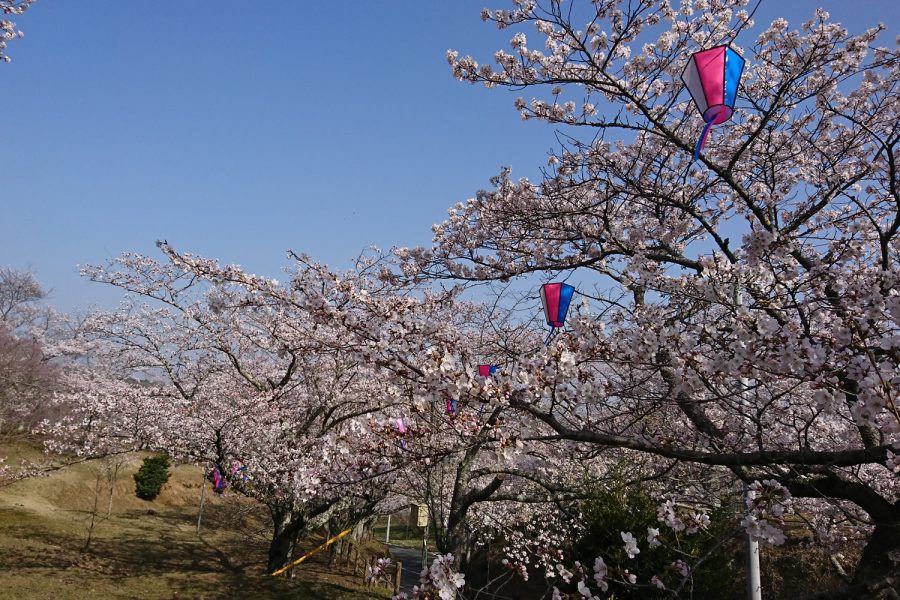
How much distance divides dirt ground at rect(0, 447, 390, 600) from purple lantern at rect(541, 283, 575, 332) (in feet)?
28.2

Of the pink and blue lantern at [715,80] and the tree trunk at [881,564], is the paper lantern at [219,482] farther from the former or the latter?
the pink and blue lantern at [715,80]

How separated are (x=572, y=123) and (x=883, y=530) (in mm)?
4304

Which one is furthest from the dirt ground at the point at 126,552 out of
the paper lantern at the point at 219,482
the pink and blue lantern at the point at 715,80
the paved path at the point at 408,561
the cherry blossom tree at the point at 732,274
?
the pink and blue lantern at the point at 715,80

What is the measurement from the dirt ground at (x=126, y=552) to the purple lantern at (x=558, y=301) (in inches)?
339

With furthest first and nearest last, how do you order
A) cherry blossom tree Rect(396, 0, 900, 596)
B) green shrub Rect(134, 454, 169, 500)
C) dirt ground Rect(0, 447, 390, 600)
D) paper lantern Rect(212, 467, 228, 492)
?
1. green shrub Rect(134, 454, 169, 500)
2. paper lantern Rect(212, 467, 228, 492)
3. dirt ground Rect(0, 447, 390, 600)
4. cherry blossom tree Rect(396, 0, 900, 596)

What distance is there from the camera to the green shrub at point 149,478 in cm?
1998

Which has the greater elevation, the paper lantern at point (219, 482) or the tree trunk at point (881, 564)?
the tree trunk at point (881, 564)

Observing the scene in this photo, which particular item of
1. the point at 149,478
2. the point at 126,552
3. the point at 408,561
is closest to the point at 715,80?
the point at 126,552

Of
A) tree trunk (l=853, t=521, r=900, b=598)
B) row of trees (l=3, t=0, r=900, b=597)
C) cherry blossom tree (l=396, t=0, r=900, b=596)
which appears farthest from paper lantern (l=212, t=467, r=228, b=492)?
tree trunk (l=853, t=521, r=900, b=598)

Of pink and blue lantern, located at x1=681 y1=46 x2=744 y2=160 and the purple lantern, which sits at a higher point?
pink and blue lantern, located at x1=681 y1=46 x2=744 y2=160

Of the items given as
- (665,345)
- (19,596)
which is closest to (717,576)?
(665,345)

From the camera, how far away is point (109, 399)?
10852 millimetres

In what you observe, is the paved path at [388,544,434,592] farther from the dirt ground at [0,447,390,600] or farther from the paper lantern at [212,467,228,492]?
the paper lantern at [212,467,228,492]

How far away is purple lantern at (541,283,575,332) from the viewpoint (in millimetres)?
4785
